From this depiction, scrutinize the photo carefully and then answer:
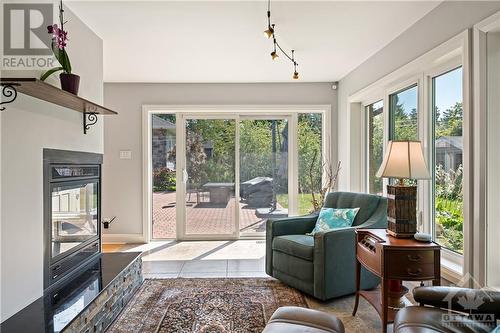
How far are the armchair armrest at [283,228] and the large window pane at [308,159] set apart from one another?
1.57 metres

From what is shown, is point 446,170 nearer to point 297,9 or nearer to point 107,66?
point 297,9

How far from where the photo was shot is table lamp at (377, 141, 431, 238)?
2.15 metres

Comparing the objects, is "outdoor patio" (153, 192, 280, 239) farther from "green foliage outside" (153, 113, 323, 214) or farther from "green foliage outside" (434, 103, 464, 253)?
"green foliage outside" (434, 103, 464, 253)

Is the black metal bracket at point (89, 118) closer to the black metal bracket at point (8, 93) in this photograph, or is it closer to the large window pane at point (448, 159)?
the black metal bracket at point (8, 93)

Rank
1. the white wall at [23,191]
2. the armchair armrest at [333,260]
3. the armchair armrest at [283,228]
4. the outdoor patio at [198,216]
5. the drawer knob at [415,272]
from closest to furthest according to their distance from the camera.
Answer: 1. the white wall at [23,191]
2. the drawer knob at [415,272]
3. the armchair armrest at [333,260]
4. the armchair armrest at [283,228]
5. the outdoor patio at [198,216]

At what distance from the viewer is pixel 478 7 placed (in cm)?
206

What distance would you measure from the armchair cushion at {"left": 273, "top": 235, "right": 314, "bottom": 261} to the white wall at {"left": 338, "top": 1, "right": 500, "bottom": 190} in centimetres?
170

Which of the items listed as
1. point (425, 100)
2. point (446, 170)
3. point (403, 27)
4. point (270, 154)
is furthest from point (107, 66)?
point (446, 170)

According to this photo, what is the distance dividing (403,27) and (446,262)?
2.10 m

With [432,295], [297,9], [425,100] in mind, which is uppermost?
[297,9]

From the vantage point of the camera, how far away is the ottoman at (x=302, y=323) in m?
1.46

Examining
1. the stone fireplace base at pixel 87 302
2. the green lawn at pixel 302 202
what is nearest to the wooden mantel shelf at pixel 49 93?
the stone fireplace base at pixel 87 302

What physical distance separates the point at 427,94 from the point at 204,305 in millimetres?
2692

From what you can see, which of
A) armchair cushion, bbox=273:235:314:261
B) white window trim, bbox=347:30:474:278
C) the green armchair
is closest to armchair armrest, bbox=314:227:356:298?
the green armchair
